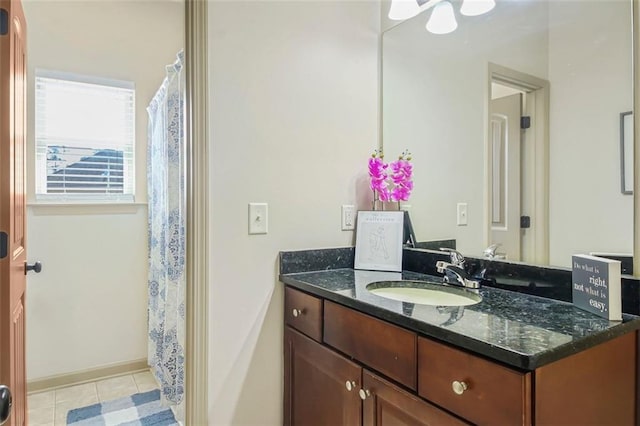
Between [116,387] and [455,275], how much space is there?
2284 millimetres

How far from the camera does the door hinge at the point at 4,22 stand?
967mm

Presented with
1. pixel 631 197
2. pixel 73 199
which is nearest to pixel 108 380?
pixel 73 199

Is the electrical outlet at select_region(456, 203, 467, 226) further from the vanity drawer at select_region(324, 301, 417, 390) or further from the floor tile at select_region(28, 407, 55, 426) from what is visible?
the floor tile at select_region(28, 407, 55, 426)

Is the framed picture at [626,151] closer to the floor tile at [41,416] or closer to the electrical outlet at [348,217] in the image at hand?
the electrical outlet at [348,217]

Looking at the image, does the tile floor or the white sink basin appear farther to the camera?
the tile floor

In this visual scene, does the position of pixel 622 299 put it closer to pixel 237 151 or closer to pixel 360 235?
pixel 360 235

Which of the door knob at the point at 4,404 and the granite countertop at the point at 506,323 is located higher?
the granite countertop at the point at 506,323

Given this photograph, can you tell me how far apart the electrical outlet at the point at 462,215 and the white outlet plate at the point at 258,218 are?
83cm

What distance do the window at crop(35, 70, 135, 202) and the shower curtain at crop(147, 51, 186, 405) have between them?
1.27ft

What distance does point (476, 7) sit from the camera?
162cm

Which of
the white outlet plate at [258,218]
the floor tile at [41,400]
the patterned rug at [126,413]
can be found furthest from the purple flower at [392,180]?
the floor tile at [41,400]

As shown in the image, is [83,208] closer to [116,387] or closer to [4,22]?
[116,387]

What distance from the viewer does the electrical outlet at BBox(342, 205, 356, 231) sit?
5.96 ft

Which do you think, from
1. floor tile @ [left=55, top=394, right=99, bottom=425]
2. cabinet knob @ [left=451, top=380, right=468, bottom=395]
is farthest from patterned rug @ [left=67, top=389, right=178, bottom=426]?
cabinet knob @ [left=451, top=380, right=468, bottom=395]
